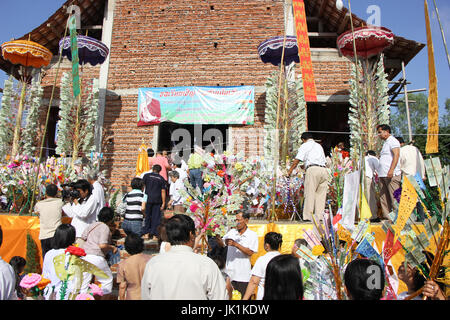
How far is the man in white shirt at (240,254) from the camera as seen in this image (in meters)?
3.45

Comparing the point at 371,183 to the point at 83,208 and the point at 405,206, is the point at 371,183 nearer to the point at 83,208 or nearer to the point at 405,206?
the point at 405,206

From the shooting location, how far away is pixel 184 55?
1018 centimetres

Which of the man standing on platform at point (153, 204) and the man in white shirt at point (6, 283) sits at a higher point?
the man standing on platform at point (153, 204)

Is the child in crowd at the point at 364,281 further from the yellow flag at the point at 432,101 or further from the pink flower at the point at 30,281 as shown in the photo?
the yellow flag at the point at 432,101

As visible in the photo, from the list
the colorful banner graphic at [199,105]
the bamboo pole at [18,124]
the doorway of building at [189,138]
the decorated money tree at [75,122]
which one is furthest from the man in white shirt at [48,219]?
the bamboo pole at [18,124]

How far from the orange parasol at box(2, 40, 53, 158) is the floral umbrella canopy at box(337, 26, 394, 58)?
8.17 m

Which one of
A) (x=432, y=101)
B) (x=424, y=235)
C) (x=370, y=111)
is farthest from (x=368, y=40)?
(x=424, y=235)

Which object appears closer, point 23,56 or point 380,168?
point 380,168

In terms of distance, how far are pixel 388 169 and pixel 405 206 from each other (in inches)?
116

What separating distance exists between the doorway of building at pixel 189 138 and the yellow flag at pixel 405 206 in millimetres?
6994

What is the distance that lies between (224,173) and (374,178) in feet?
9.93

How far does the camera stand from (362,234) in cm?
247

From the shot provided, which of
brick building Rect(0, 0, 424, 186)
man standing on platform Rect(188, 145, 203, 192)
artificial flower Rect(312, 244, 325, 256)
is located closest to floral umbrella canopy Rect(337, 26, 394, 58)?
brick building Rect(0, 0, 424, 186)
